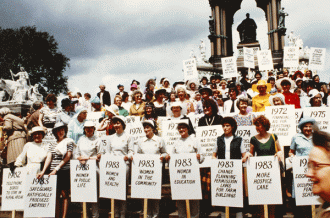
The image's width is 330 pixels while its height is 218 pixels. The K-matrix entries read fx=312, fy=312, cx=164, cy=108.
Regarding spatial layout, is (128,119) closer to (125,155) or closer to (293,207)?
(125,155)

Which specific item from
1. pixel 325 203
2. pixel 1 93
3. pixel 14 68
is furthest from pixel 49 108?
pixel 14 68

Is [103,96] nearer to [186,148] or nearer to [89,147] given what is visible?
[89,147]

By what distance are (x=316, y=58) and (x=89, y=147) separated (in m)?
9.42

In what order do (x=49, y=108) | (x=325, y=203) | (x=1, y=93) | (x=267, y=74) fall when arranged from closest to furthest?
(x=325, y=203)
(x=49, y=108)
(x=267, y=74)
(x=1, y=93)

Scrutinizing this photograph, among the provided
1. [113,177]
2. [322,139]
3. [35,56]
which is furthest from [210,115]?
[35,56]

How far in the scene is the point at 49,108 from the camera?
8422 mm

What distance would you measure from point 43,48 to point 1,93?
29.0m

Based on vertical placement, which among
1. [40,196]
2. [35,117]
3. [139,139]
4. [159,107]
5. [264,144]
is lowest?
[40,196]

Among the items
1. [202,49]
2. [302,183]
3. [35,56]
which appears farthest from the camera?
[35,56]

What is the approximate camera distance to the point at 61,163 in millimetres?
6285

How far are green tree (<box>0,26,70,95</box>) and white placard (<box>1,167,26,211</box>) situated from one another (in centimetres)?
4551

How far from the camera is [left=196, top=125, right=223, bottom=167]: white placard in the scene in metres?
6.44

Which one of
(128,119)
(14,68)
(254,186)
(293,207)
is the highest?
(14,68)

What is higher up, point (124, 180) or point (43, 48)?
point (43, 48)
